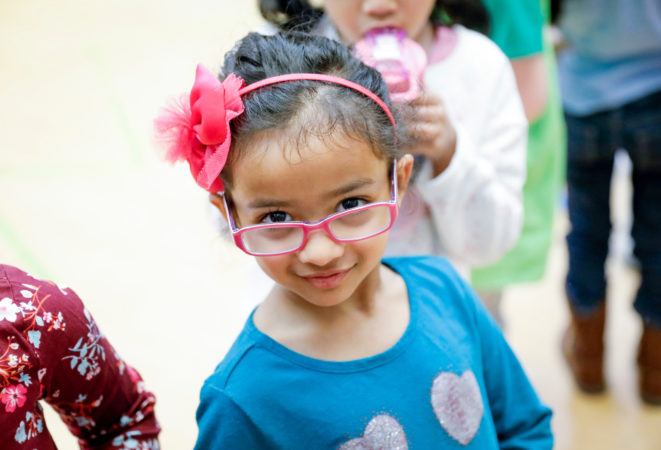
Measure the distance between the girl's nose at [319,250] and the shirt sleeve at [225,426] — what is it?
0.19 m

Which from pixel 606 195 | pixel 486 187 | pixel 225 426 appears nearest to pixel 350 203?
pixel 225 426

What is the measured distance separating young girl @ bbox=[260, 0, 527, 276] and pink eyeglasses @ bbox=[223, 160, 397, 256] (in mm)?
282

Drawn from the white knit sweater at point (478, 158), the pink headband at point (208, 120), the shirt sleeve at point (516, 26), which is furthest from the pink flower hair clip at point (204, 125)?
the shirt sleeve at point (516, 26)

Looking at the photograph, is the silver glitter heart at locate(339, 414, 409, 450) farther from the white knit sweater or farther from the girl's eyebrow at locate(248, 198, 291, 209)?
the white knit sweater

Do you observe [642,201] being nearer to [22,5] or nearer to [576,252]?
[576,252]

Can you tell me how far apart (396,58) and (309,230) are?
1.34 feet

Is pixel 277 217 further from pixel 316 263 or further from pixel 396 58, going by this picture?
pixel 396 58

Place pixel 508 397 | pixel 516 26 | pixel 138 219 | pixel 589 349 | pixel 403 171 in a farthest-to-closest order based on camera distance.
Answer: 1. pixel 138 219
2. pixel 589 349
3. pixel 516 26
4. pixel 508 397
5. pixel 403 171

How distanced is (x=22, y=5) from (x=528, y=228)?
1924mm

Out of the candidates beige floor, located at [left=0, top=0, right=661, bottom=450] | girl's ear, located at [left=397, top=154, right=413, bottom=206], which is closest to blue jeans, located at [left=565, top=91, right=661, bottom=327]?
beige floor, located at [left=0, top=0, right=661, bottom=450]

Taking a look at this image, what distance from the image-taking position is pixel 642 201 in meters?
2.01

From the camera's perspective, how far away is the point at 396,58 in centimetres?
117

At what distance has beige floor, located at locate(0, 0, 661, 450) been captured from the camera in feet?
6.42

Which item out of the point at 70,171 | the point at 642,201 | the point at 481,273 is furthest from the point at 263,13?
the point at 70,171
